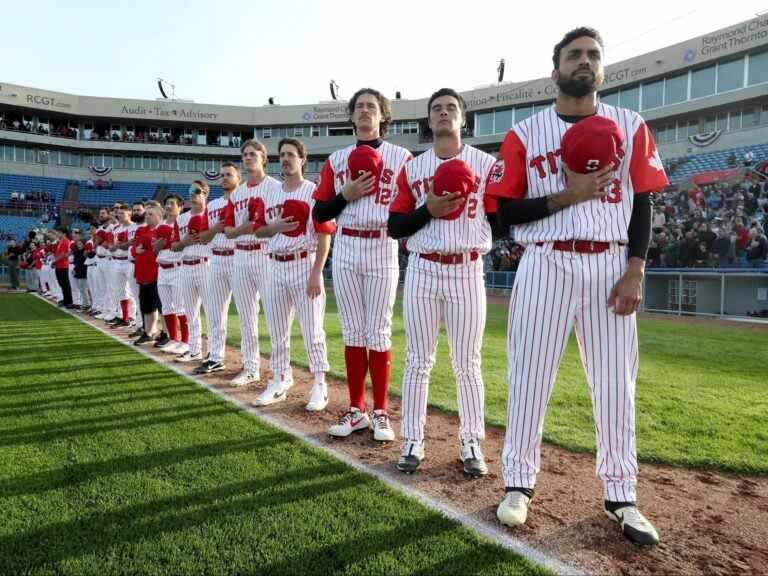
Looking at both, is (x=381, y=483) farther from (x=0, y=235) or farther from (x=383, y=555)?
(x=0, y=235)

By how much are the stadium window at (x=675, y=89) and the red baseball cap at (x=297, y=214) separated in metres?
27.6

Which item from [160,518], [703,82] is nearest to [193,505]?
[160,518]

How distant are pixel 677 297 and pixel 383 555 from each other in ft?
47.0

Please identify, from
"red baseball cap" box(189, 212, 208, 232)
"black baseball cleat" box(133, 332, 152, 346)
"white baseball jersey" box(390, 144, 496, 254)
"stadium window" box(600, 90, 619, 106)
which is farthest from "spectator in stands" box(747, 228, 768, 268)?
"stadium window" box(600, 90, 619, 106)

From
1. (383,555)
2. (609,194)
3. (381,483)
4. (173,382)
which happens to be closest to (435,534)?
(383,555)

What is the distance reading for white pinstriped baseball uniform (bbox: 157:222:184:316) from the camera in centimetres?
750

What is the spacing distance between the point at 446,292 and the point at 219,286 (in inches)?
149

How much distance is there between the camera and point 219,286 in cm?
626

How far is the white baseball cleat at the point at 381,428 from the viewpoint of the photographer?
3.66m

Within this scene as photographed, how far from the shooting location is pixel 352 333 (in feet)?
12.9

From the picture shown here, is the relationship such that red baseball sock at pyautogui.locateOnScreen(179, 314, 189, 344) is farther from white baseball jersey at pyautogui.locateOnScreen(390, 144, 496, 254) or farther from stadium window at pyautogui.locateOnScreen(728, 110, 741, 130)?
stadium window at pyautogui.locateOnScreen(728, 110, 741, 130)

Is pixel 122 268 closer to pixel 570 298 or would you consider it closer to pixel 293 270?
pixel 293 270

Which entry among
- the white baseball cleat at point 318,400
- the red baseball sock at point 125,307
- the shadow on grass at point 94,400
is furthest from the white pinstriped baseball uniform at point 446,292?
the red baseball sock at point 125,307

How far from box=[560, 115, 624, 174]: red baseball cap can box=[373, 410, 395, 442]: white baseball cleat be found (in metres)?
2.12
